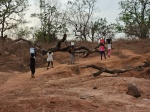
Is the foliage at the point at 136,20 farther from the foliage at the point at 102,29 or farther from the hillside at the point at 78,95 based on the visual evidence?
the hillside at the point at 78,95

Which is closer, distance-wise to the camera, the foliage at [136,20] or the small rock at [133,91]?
the small rock at [133,91]

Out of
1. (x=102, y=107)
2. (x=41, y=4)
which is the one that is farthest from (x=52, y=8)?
(x=102, y=107)

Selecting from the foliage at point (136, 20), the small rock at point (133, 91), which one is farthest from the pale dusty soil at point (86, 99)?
the foliage at point (136, 20)

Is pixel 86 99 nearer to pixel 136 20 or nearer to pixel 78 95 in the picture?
pixel 78 95

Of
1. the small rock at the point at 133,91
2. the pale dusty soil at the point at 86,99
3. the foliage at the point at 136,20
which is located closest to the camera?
the pale dusty soil at the point at 86,99

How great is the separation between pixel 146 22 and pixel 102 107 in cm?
3013

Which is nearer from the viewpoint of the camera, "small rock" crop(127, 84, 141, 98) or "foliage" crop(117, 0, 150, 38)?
"small rock" crop(127, 84, 141, 98)

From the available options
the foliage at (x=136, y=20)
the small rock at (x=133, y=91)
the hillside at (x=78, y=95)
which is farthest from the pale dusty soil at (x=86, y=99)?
the foliage at (x=136, y=20)

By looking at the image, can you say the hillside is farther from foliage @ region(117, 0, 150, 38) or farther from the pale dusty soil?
foliage @ region(117, 0, 150, 38)

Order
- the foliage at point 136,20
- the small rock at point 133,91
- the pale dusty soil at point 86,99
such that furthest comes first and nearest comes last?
the foliage at point 136,20 → the small rock at point 133,91 → the pale dusty soil at point 86,99

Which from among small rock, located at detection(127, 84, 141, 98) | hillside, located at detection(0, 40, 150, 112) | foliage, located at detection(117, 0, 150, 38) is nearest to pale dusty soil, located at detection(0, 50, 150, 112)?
hillside, located at detection(0, 40, 150, 112)

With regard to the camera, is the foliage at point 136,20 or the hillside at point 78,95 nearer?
the hillside at point 78,95

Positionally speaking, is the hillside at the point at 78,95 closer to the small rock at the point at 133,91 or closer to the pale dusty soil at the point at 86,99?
the pale dusty soil at the point at 86,99

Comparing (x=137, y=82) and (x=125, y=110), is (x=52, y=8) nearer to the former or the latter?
(x=137, y=82)
